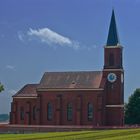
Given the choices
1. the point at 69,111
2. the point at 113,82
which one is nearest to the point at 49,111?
the point at 69,111

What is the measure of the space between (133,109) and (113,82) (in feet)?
45.2

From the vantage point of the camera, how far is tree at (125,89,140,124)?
115188mm

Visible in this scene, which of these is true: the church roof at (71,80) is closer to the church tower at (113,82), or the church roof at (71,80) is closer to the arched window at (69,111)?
the church tower at (113,82)

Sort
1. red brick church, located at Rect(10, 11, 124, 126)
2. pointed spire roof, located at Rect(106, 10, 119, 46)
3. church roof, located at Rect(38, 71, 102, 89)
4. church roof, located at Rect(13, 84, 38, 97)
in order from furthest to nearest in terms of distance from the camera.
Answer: church roof, located at Rect(13, 84, 38, 97) → pointed spire roof, located at Rect(106, 10, 119, 46) → church roof, located at Rect(38, 71, 102, 89) → red brick church, located at Rect(10, 11, 124, 126)

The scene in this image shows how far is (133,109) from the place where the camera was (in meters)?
116

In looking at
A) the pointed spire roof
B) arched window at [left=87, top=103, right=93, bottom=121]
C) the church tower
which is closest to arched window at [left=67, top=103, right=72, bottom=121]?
arched window at [left=87, top=103, right=93, bottom=121]

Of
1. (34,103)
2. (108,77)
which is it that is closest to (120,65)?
(108,77)

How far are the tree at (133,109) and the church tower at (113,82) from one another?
431 inches

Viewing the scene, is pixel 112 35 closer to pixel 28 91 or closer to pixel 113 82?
pixel 113 82

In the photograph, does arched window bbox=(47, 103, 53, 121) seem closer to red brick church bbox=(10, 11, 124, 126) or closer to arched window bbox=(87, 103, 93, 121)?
red brick church bbox=(10, 11, 124, 126)

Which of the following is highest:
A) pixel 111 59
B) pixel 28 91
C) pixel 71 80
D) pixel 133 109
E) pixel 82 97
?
pixel 111 59

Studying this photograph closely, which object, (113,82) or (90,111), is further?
(90,111)

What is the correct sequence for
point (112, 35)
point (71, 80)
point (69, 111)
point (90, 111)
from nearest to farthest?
1. point (90, 111)
2. point (69, 111)
3. point (112, 35)
4. point (71, 80)

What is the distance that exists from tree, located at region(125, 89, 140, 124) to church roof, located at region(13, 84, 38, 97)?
20469 mm
